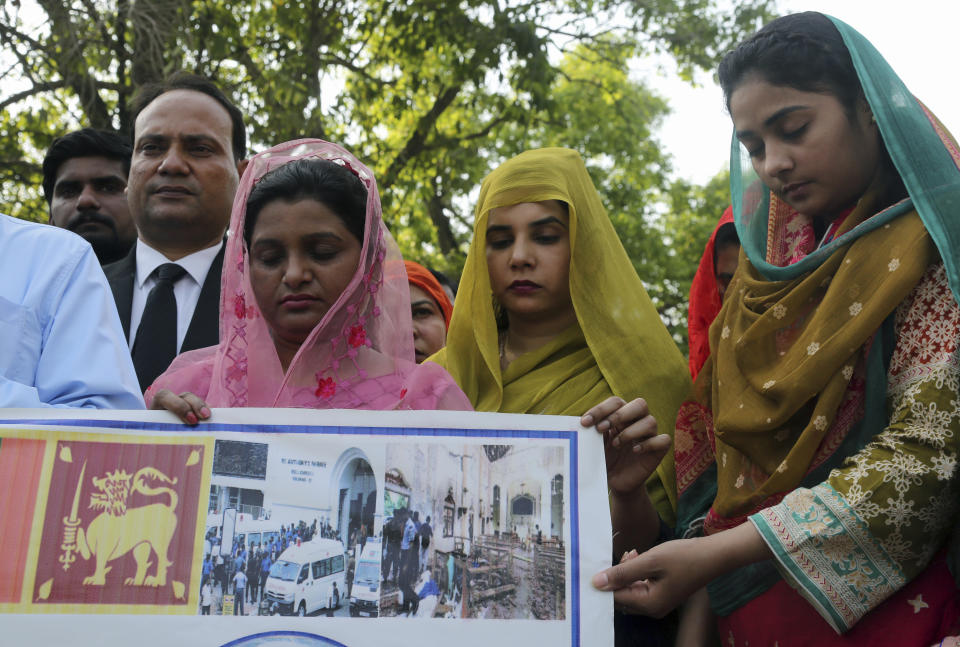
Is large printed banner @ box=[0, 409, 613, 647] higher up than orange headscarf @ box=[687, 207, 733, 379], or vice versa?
orange headscarf @ box=[687, 207, 733, 379]

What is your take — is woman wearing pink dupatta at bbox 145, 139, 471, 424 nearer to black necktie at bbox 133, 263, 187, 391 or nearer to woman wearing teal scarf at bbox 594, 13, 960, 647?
black necktie at bbox 133, 263, 187, 391

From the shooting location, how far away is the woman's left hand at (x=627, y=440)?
6.01ft

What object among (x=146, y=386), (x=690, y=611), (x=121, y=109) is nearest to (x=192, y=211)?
(x=146, y=386)

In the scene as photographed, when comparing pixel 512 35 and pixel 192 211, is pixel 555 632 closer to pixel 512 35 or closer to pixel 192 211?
pixel 192 211

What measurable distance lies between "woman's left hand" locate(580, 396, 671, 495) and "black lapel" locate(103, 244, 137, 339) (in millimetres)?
1822

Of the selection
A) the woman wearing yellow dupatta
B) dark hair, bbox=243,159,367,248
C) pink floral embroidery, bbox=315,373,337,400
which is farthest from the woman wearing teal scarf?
dark hair, bbox=243,159,367,248

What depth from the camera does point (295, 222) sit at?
7.26 feet

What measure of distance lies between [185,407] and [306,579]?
0.42 m

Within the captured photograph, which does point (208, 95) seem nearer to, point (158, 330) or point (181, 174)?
point (181, 174)

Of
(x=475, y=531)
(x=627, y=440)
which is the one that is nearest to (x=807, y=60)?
(x=627, y=440)

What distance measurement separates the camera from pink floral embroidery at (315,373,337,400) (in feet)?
7.05

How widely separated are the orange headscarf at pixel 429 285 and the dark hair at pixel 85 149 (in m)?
1.33

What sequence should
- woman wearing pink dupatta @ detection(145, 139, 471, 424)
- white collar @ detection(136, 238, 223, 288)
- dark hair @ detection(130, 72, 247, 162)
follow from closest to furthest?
1. woman wearing pink dupatta @ detection(145, 139, 471, 424)
2. white collar @ detection(136, 238, 223, 288)
3. dark hair @ detection(130, 72, 247, 162)

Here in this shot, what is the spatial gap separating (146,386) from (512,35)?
616cm
